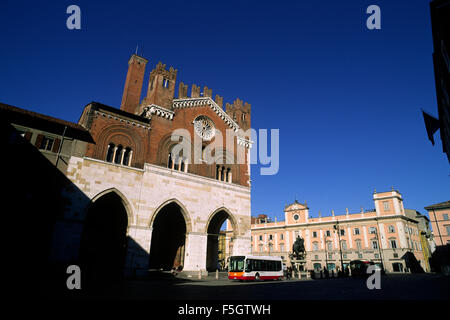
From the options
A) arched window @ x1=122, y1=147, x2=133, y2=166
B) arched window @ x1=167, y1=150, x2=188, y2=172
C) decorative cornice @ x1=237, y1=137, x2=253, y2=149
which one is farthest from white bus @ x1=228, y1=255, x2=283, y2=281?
decorative cornice @ x1=237, y1=137, x2=253, y2=149

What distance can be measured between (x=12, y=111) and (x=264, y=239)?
2296 inches

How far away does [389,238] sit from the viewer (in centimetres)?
5178

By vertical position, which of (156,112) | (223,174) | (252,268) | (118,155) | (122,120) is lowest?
(252,268)

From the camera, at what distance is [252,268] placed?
24.3 metres

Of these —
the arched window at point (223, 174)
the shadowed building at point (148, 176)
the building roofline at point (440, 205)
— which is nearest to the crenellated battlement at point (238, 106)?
the shadowed building at point (148, 176)

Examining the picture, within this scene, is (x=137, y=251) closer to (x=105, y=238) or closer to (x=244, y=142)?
(x=105, y=238)

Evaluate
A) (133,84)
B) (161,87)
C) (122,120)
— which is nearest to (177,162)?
(122,120)

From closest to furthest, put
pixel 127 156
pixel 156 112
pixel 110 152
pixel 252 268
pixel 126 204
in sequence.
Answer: pixel 126 204, pixel 110 152, pixel 127 156, pixel 252 268, pixel 156 112

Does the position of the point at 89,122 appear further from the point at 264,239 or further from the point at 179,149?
the point at 264,239

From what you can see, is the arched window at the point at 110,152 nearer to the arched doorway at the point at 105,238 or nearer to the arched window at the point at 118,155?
the arched window at the point at 118,155

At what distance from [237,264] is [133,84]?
22.9 meters

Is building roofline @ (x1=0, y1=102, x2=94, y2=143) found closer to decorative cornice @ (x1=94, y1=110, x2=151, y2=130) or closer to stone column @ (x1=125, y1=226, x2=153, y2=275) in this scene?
decorative cornice @ (x1=94, y1=110, x2=151, y2=130)

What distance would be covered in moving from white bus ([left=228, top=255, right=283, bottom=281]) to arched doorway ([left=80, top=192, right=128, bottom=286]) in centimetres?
929
